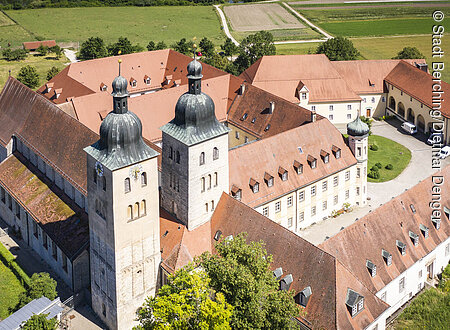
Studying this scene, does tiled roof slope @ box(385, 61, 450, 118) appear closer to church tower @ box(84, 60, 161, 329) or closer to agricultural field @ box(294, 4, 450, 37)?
agricultural field @ box(294, 4, 450, 37)

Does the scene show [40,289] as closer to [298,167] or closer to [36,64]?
[298,167]

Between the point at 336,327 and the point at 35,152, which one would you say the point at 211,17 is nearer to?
the point at 35,152

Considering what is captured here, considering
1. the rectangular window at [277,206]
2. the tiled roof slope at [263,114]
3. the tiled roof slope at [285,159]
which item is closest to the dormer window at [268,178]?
the tiled roof slope at [285,159]

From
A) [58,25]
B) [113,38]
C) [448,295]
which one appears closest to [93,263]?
[448,295]

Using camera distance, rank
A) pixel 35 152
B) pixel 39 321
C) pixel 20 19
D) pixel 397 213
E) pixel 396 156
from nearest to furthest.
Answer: pixel 39 321 → pixel 397 213 → pixel 35 152 → pixel 396 156 → pixel 20 19

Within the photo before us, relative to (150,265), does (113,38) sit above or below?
above

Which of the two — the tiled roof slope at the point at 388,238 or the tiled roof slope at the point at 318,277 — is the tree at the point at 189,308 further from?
the tiled roof slope at the point at 388,238
